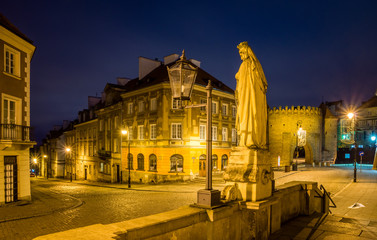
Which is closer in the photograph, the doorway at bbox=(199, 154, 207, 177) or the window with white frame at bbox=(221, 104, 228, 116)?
the doorway at bbox=(199, 154, 207, 177)

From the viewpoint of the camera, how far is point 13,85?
14188 millimetres

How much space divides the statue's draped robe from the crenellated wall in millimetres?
41735

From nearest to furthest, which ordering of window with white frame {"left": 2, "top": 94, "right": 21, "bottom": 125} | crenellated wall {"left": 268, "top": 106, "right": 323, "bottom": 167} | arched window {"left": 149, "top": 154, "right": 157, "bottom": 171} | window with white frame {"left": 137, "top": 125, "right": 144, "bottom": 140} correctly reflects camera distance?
window with white frame {"left": 2, "top": 94, "right": 21, "bottom": 125} < arched window {"left": 149, "top": 154, "right": 157, "bottom": 171} < window with white frame {"left": 137, "top": 125, "right": 144, "bottom": 140} < crenellated wall {"left": 268, "top": 106, "right": 323, "bottom": 167}

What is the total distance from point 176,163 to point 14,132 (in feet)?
54.8

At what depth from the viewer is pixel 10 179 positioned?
1386cm

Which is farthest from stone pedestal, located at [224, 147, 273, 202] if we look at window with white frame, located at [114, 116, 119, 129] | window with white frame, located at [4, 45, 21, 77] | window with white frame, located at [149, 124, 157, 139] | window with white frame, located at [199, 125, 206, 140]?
window with white frame, located at [114, 116, 119, 129]

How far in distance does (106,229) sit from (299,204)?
8.08m

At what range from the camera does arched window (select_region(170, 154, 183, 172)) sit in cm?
2797

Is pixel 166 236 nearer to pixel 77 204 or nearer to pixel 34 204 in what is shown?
pixel 77 204

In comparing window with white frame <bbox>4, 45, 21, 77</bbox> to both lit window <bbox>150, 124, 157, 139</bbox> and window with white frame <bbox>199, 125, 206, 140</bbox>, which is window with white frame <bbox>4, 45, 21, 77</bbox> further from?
window with white frame <bbox>199, 125, 206, 140</bbox>

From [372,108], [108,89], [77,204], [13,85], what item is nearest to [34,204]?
[77,204]

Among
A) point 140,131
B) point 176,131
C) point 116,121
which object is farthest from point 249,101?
point 116,121

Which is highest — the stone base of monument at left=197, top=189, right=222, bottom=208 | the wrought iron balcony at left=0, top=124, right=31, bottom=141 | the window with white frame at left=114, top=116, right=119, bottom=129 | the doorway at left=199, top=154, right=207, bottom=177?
the window with white frame at left=114, top=116, right=119, bottom=129

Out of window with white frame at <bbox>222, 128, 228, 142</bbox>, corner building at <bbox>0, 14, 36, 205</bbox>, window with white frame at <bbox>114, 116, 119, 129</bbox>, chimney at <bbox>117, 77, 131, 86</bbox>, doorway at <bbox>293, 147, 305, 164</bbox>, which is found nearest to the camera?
corner building at <bbox>0, 14, 36, 205</bbox>
